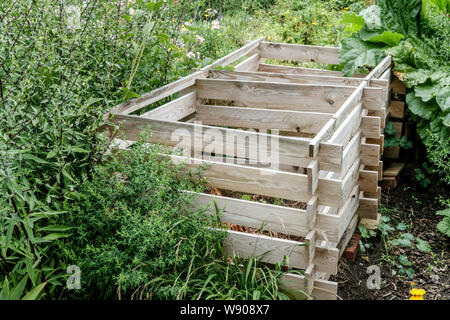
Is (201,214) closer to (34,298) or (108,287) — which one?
(108,287)

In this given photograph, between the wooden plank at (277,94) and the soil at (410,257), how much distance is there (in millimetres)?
1172

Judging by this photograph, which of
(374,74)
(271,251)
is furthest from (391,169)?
(271,251)

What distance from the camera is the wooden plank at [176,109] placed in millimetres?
3496

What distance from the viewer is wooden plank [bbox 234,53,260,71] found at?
16.0ft

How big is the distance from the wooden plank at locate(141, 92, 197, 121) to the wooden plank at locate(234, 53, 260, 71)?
910mm

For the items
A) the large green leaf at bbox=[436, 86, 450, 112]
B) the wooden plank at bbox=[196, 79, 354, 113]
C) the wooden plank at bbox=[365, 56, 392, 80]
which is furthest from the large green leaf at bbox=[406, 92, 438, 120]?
the wooden plank at bbox=[196, 79, 354, 113]

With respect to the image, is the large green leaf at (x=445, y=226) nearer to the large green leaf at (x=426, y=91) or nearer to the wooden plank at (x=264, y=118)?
the large green leaf at (x=426, y=91)

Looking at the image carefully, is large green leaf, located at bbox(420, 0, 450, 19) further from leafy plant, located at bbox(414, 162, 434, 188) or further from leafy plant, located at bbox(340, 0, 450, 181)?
leafy plant, located at bbox(414, 162, 434, 188)

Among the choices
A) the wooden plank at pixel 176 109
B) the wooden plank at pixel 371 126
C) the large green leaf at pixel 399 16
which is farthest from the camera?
the large green leaf at pixel 399 16

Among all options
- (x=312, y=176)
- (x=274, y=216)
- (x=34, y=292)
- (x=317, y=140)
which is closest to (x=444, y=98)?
(x=317, y=140)

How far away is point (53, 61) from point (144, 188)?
0.80m

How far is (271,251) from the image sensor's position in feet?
9.61

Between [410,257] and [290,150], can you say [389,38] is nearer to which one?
[410,257]

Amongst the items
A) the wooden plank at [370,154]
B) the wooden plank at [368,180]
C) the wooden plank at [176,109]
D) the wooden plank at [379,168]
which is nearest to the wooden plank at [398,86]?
the wooden plank at [379,168]
